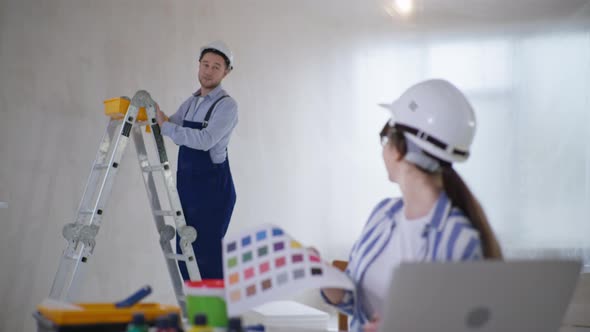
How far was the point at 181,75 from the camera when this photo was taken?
520 centimetres

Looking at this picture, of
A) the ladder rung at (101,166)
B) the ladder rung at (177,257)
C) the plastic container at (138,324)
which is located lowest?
the ladder rung at (177,257)

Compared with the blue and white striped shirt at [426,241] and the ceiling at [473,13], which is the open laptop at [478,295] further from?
the ceiling at [473,13]

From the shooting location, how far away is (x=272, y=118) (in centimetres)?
589

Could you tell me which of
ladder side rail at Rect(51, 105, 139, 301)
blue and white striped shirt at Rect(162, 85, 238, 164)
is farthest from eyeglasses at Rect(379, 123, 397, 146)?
blue and white striped shirt at Rect(162, 85, 238, 164)

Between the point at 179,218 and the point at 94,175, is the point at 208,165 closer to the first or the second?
the point at 179,218

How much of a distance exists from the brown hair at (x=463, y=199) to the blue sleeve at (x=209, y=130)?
2.21m

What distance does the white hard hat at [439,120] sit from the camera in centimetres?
175

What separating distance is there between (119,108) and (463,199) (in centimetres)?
240

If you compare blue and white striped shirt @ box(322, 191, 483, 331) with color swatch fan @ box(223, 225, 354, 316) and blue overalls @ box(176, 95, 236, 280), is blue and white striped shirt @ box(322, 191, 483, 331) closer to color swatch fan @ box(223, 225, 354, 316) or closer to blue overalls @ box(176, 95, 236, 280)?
color swatch fan @ box(223, 225, 354, 316)

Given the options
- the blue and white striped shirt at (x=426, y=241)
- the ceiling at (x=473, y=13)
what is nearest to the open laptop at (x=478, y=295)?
the blue and white striped shirt at (x=426, y=241)

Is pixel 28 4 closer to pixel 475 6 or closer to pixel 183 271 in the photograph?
pixel 183 271

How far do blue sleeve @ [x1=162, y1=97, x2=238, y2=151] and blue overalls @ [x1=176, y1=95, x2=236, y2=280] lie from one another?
2.0 inches

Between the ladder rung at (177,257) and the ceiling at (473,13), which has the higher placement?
the ceiling at (473,13)

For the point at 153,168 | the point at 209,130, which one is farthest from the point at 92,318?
the point at 209,130
